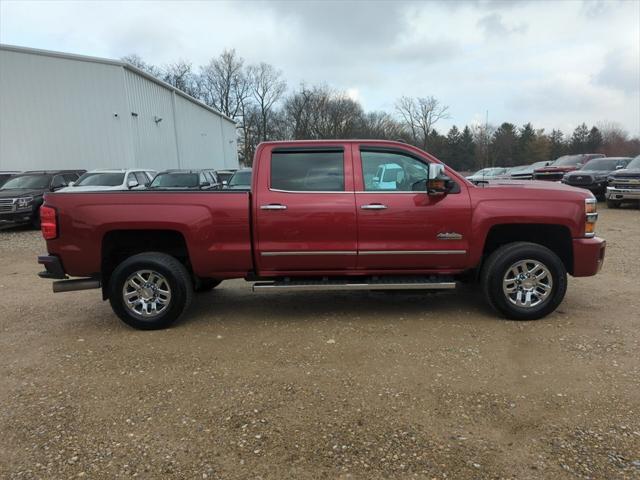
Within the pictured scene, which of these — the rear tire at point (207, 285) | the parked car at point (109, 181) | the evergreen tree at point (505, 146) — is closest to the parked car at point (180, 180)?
the parked car at point (109, 181)

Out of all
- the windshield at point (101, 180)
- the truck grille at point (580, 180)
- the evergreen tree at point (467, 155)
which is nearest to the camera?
the windshield at point (101, 180)

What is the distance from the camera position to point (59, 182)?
1499cm

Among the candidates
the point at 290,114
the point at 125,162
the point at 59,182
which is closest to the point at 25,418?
→ the point at 59,182

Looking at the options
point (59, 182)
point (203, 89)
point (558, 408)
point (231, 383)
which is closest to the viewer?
point (558, 408)

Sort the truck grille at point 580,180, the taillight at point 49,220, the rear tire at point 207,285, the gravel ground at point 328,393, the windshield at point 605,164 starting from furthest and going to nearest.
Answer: the windshield at point 605,164 → the truck grille at point 580,180 → the rear tire at point 207,285 → the taillight at point 49,220 → the gravel ground at point 328,393

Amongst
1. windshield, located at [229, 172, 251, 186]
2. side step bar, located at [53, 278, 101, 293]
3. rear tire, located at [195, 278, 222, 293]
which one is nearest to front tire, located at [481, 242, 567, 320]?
rear tire, located at [195, 278, 222, 293]

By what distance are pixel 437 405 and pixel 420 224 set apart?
2006mm

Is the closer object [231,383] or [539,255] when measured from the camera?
[231,383]

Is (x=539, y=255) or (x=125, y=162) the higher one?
(x=125, y=162)

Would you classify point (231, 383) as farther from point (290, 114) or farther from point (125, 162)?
point (290, 114)

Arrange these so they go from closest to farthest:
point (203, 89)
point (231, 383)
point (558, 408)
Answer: point (558, 408)
point (231, 383)
point (203, 89)

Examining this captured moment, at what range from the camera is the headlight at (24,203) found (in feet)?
43.0

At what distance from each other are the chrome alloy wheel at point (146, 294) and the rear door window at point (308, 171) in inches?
62.0

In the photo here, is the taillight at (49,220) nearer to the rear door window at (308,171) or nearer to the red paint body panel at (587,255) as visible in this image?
the rear door window at (308,171)
